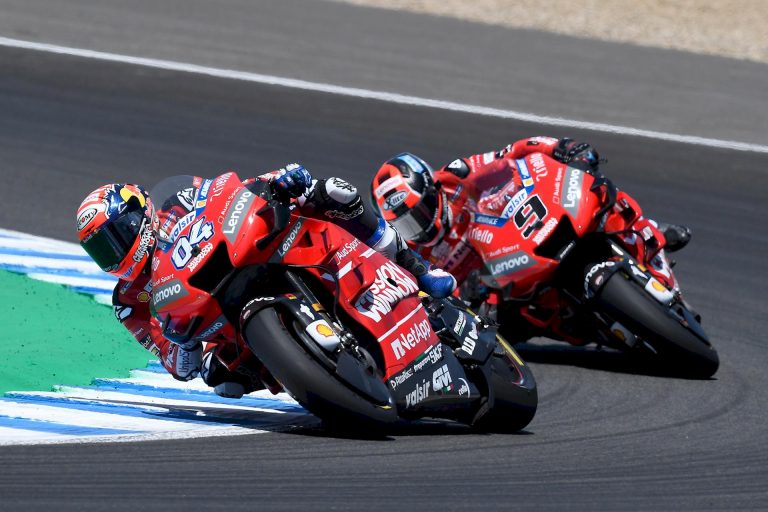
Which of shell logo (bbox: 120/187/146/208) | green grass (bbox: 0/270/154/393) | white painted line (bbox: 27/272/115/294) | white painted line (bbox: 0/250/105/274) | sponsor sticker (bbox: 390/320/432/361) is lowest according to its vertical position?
white painted line (bbox: 0/250/105/274)

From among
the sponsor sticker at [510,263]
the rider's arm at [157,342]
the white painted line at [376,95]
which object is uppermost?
the rider's arm at [157,342]

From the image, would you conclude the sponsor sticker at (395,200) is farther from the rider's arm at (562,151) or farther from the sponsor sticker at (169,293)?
the sponsor sticker at (169,293)

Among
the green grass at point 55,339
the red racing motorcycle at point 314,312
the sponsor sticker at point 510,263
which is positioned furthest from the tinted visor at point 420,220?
the green grass at point 55,339

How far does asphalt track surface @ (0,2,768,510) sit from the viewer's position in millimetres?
6184

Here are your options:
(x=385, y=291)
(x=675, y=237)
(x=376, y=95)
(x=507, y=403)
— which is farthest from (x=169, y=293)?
(x=376, y=95)

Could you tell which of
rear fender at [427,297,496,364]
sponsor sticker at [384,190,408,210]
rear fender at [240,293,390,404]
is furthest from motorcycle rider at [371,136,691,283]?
rear fender at [240,293,390,404]

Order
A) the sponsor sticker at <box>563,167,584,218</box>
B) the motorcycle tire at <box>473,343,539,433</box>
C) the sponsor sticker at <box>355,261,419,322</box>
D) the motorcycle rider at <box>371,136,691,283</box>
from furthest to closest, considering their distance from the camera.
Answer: the motorcycle rider at <box>371,136,691,283</box> < the sponsor sticker at <box>563,167,584,218</box> < the motorcycle tire at <box>473,343,539,433</box> < the sponsor sticker at <box>355,261,419,322</box>

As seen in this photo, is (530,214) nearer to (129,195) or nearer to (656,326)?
(656,326)

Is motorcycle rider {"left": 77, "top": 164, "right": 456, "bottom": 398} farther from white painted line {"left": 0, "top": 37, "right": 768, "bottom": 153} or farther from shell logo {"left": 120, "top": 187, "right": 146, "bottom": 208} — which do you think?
white painted line {"left": 0, "top": 37, "right": 768, "bottom": 153}

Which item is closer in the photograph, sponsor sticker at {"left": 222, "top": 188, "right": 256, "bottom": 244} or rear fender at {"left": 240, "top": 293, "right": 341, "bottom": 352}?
rear fender at {"left": 240, "top": 293, "right": 341, "bottom": 352}

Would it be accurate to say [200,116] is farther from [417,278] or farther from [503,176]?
[417,278]

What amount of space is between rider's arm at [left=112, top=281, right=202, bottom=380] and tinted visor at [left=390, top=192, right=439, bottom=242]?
1814 mm

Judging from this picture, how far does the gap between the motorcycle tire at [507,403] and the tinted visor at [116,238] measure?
1937 millimetres

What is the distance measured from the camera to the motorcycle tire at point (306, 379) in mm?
6758
